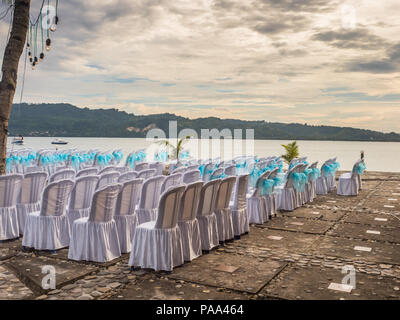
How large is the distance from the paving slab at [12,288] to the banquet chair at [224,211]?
293 cm

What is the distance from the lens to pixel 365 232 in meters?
7.46

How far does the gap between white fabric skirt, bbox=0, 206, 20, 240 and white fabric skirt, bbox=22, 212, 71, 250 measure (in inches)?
24.1

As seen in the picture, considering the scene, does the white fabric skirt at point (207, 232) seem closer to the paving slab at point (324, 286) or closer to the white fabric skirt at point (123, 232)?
the white fabric skirt at point (123, 232)

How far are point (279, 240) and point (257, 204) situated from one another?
139cm

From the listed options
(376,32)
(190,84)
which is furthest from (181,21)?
(190,84)

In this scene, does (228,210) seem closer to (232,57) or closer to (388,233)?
(388,233)

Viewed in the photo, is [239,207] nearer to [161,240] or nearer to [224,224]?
[224,224]

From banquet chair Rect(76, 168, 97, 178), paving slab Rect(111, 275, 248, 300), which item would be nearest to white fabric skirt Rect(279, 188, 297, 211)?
banquet chair Rect(76, 168, 97, 178)

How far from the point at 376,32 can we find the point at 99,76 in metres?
36.7

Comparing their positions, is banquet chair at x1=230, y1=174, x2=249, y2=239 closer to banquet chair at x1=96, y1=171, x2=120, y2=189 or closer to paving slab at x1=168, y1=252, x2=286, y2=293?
paving slab at x1=168, y1=252, x2=286, y2=293

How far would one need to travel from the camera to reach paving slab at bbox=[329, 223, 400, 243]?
23.2 feet

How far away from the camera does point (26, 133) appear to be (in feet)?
250

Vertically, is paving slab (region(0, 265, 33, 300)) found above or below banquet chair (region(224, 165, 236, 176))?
below

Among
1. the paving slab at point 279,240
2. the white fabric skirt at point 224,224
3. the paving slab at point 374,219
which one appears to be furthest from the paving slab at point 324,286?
the paving slab at point 374,219
